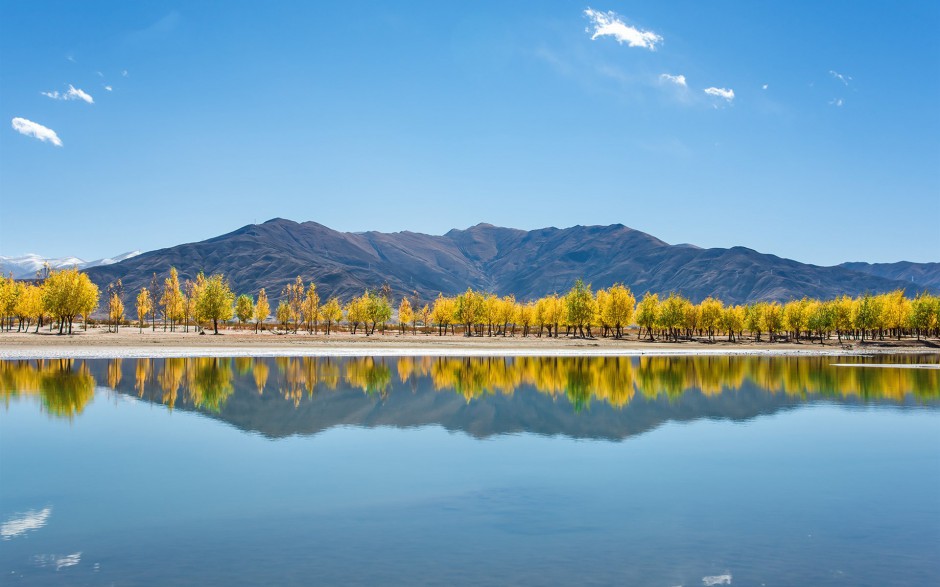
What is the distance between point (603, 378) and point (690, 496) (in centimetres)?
3658

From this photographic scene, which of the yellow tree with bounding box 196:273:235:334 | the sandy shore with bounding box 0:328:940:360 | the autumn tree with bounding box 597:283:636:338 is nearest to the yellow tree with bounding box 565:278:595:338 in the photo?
the autumn tree with bounding box 597:283:636:338

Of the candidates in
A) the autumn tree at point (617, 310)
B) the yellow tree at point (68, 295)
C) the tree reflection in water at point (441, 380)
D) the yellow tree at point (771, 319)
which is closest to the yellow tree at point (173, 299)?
the yellow tree at point (68, 295)

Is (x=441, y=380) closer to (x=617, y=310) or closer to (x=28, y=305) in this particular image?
(x=617, y=310)

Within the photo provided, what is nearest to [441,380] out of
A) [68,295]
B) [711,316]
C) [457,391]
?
[457,391]

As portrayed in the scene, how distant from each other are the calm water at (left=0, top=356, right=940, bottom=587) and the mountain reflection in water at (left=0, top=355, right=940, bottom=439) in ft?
1.25

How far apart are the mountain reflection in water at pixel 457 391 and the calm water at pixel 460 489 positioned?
38 centimetres

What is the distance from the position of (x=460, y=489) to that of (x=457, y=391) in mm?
25301

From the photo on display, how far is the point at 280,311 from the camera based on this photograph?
552 ft

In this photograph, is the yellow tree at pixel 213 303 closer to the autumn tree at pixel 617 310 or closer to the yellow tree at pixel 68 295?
the yellow tree at pixel 68 295

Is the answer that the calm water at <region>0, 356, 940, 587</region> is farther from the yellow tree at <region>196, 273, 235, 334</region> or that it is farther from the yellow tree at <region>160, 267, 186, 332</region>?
the yellow tree at <region>160, 267, 186, 332</region>

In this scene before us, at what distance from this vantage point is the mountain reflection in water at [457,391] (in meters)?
33.1

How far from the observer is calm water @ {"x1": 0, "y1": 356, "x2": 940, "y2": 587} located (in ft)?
43.5

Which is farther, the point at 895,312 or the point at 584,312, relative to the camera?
the point at 895,312

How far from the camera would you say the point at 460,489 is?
19531mm
